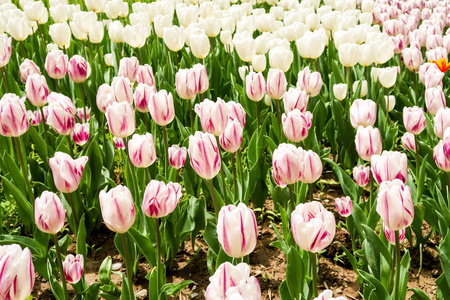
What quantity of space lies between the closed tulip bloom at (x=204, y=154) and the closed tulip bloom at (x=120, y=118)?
1.47 ft

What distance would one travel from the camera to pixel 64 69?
298 centimetres

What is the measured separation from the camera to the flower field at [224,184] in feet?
5.49

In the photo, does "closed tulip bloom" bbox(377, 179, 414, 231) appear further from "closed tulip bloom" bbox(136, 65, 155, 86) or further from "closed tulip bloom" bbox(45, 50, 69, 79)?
"closed tulip bloom" bbox(45, 50, 69, 79)

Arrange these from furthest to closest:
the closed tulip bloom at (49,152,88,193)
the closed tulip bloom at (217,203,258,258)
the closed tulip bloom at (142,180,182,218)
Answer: the closed tulip bloom at (49,152,88,193) → the closed tulip bloom at (142,180,182,218) → the closed tulip bloom at (217,203,258,258)

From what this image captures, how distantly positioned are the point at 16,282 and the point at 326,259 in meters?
1.60

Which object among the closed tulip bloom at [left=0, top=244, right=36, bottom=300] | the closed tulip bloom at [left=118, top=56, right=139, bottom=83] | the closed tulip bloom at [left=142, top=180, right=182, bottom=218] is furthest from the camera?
the closed tulip bloom at [left=118, top=56, right=139, bottom=83]

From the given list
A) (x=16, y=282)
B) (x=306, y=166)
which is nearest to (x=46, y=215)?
(x=16, y=282)

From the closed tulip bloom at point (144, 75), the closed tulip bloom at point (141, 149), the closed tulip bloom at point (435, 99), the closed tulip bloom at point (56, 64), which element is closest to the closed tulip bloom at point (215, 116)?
the closed tulip bloom at point (141, 149)

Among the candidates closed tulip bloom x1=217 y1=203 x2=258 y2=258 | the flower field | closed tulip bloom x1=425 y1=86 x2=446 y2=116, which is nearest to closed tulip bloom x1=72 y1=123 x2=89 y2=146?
the flower field

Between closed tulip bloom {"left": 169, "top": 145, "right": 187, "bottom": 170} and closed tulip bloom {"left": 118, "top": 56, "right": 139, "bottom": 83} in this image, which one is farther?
closed tulip bloom {"left": 118, "top": 56, "right": 139, "bottom": 83}

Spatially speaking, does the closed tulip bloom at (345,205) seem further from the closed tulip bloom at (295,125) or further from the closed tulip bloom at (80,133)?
the closed tulip bloom at (80,133)

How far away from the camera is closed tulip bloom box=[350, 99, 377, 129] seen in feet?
7.70

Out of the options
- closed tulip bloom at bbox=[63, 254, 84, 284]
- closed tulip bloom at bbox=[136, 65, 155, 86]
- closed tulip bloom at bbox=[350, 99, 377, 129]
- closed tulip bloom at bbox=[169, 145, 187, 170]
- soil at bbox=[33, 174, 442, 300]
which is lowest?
soil at bbox=[33, 174, 442, 300]

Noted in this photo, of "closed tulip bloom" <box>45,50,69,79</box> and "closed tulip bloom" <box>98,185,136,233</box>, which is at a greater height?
"closed tulip bloom" <box>98,185,136,233</box>
